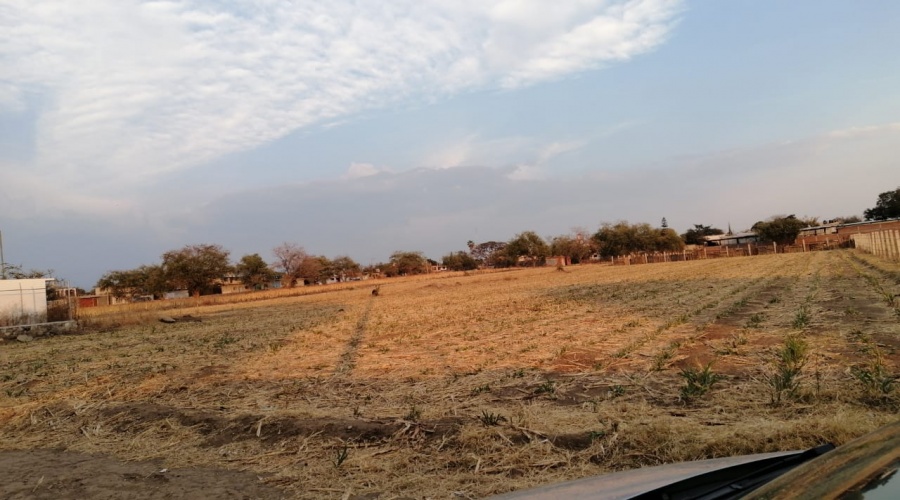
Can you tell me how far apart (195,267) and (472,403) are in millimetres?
65224

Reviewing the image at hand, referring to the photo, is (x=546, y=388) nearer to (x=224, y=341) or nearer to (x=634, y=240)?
(x=224, y=341)

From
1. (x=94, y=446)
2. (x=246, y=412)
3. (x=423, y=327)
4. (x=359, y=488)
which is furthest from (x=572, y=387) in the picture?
(x=423, y=327)

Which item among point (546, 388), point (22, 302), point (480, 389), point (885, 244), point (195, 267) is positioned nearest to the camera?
point (546, 388)

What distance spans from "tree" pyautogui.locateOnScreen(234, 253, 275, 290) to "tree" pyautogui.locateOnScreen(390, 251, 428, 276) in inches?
986

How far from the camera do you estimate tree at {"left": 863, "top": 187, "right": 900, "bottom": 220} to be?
98.0 metres

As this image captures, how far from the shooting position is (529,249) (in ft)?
338

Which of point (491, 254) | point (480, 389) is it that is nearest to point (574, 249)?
point (491, 254)

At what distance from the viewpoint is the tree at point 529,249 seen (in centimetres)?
10319

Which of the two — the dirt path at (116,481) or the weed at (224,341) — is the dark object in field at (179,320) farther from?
the dirt path at (116,481)

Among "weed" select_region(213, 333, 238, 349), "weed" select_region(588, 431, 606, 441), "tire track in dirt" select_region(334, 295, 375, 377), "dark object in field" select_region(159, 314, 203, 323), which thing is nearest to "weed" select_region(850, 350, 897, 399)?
"weed" select_region(588, 431, 606, 441)

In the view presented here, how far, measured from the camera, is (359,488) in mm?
4395

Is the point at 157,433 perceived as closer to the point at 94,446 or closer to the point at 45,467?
the point at 94,446

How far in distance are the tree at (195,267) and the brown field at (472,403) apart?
5387 centimetres

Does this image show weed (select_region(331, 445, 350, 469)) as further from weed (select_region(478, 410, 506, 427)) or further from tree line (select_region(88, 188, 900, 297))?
tree line (select_region(88, 188, 900, 297))
